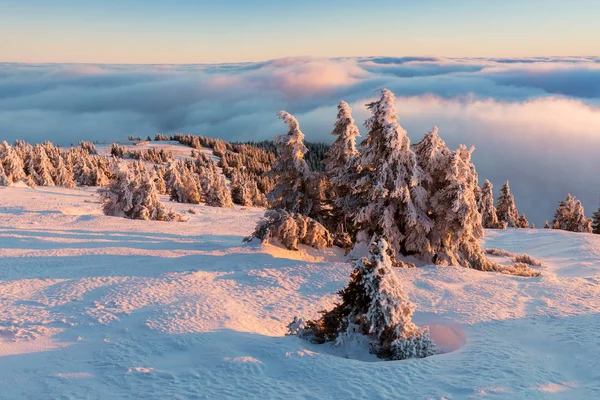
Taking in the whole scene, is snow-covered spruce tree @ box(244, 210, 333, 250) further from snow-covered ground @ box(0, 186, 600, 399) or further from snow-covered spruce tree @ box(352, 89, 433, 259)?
snow-covered spruce tree @ box(352, 89, 433, 259)

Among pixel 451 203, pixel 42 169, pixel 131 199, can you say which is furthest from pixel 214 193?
pixel 451 203

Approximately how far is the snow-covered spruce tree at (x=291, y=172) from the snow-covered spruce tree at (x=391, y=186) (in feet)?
9.58

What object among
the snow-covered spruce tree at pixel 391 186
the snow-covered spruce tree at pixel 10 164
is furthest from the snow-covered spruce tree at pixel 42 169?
the snow-covered spruce tree at pixel 391 186

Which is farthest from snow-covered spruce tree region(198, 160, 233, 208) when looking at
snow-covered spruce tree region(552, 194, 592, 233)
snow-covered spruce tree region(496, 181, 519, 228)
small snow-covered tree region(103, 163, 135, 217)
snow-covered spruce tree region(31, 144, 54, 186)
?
snow-covered spruce tree region(552, 194, 592, 233)

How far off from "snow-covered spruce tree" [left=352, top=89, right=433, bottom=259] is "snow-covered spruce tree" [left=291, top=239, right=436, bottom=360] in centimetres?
797

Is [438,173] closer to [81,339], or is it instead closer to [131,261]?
[131,261]

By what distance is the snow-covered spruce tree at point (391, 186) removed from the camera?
1656cm

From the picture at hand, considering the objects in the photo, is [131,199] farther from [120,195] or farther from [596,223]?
[596,223]

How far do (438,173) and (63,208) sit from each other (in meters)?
22.5

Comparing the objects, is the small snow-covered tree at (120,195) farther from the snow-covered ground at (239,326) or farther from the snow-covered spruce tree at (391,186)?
the snow-covered spruce tree at (391,186)

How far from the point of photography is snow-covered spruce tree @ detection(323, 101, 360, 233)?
18094 mm

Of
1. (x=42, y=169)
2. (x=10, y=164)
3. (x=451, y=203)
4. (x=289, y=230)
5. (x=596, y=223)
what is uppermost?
(x=451, y=203)

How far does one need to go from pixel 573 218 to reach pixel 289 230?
157 feet

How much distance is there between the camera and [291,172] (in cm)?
1914
